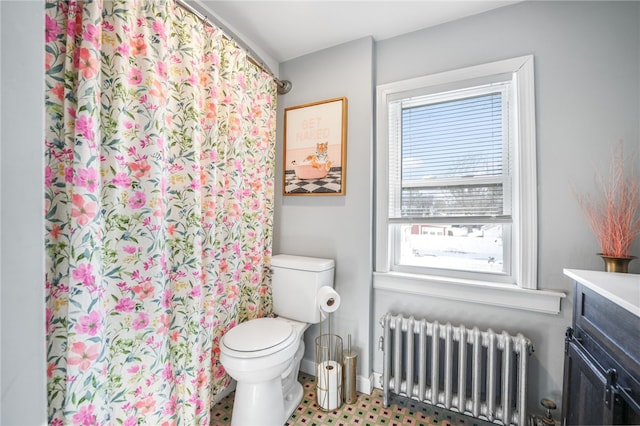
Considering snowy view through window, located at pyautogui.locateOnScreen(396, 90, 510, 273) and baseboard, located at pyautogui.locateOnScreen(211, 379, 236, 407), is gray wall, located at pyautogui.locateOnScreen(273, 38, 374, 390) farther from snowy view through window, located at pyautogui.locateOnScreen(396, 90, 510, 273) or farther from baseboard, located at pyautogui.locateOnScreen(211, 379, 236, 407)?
baseboard, located at pyautogui.locateOnScreen(211, 379, 236, 407)

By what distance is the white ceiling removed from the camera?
1.54 meters

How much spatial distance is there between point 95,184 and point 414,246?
176 centimetres

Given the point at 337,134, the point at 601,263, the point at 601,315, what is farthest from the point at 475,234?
the point at 337,134

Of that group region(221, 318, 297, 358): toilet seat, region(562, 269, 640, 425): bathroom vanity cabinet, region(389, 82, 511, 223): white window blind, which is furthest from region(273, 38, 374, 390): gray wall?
region(562, 269, 640, 425): bathroom vanity cabinet

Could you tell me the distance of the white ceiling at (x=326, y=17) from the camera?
154 cm

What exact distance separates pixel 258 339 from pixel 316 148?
4.34 ft

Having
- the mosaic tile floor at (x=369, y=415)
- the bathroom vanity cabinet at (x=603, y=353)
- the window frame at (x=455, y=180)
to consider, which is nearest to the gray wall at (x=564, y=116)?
the window frame at (x=455, y=180)

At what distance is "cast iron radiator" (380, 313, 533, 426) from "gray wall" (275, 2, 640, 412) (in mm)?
147

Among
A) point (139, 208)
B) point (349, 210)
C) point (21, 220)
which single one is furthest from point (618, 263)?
point (139, 208)

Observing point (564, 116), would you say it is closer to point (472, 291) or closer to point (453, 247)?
point (453, 247)

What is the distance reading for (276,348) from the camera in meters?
1.36

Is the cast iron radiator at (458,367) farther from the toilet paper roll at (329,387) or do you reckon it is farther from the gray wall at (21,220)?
the gray wall at (21,220)

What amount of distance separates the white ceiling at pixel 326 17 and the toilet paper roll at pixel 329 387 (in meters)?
2.21

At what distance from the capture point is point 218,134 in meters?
1.52
